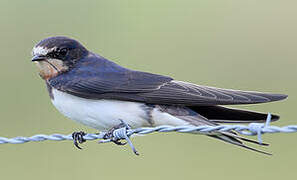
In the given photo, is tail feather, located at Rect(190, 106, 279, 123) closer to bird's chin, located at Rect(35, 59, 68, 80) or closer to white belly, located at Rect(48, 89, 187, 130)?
white belly, located at Rect(48, 89, 187, 130)

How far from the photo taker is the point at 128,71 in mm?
4352

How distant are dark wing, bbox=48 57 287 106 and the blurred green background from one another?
1.59 meters

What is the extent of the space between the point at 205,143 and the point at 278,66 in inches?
47.9

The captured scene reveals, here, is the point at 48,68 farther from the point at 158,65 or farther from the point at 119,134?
the point at 158,65

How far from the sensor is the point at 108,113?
4.06m

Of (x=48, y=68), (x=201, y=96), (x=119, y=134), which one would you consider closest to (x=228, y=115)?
(x=201, y=96)

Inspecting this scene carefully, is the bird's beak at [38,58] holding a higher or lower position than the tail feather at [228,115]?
higher

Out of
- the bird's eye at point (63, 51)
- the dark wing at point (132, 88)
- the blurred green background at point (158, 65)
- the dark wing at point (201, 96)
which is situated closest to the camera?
the dark wing at point (201, 96)

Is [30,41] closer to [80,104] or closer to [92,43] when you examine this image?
[92,43]

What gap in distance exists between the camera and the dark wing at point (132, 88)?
12.5ft

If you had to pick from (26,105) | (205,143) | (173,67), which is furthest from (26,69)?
(205,143)

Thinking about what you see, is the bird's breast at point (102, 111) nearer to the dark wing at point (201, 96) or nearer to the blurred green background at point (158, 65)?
the dark wing at point (201, 96)

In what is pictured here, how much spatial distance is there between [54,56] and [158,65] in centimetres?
290

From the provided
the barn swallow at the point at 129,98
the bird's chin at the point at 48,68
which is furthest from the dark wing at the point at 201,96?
the bird's chin at the point at 48,68
